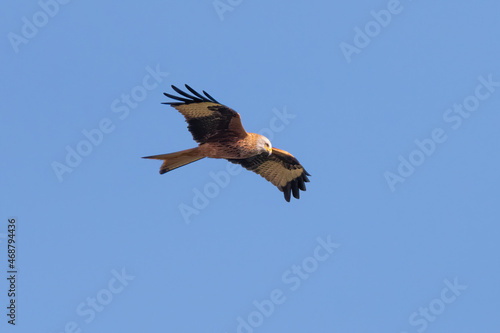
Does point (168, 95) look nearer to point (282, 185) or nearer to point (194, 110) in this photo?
point (194, 110)

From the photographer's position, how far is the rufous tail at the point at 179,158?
40.6 feet

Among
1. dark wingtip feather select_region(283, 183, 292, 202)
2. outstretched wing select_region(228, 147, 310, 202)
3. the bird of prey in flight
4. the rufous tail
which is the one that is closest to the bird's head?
the bird of prey in flight

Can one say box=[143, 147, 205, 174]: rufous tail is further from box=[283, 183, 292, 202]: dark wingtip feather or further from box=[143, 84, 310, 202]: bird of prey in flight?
box=[283, 183, 292, 202]: dark wingtip feather

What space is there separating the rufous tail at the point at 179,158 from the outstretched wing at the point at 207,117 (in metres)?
0.23

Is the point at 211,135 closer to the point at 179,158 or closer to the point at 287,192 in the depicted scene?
the point at 179,158

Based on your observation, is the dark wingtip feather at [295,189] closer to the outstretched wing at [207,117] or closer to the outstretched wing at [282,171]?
the outstretched wing at [282,171]

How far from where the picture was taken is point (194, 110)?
1235cm

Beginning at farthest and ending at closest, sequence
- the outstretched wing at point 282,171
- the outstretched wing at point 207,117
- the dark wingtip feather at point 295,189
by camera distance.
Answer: the dark wingtip feather at point 295,189 → the outstretched wing at point 282,171 → the outstretched wing at point 207,117

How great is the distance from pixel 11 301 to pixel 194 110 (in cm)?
441

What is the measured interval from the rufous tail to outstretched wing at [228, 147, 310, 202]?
1.80 metres

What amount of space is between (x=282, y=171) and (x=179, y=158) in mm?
2569

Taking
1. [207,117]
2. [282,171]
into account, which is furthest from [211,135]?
[282,171]

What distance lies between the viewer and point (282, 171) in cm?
1434

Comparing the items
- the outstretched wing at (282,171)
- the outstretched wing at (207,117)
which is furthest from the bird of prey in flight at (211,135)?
the outstretched wing at (282,171)
